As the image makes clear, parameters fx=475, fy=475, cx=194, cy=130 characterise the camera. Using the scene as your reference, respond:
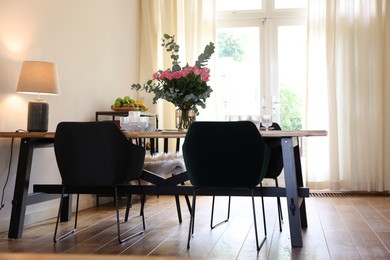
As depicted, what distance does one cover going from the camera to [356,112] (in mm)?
5609

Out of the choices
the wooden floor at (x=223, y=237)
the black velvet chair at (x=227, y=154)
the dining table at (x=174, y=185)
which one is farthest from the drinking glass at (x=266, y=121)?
the wooden floor at (x=223, y=237)

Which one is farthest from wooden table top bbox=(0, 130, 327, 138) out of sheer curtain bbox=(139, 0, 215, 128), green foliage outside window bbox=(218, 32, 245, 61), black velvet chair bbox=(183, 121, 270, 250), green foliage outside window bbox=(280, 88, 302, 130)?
green foliage outside window bbox=(218, 32, 245, 61)

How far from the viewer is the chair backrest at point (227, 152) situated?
2842mm

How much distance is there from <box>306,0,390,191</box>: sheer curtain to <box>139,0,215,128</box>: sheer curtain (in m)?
1.30

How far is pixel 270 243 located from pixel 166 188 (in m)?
0.81

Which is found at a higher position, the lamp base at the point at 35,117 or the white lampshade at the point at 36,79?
the white lampshade at the point at 36,79

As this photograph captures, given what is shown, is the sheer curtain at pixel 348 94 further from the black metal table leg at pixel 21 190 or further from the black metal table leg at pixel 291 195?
the black metal table leg at pixel 21 190

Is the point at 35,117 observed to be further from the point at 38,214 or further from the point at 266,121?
the point at 266,121

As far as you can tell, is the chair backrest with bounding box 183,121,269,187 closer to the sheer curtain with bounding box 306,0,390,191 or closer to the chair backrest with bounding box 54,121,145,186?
the chair backrest with bounding box 54,121,145,186

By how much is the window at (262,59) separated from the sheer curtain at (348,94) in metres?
0.28

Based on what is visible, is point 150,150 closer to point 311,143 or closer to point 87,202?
point 87,202

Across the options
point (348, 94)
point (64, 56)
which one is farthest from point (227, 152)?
point (348, 94)

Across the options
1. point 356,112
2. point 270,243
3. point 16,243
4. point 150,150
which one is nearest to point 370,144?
point 356,112

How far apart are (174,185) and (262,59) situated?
10.4ft
